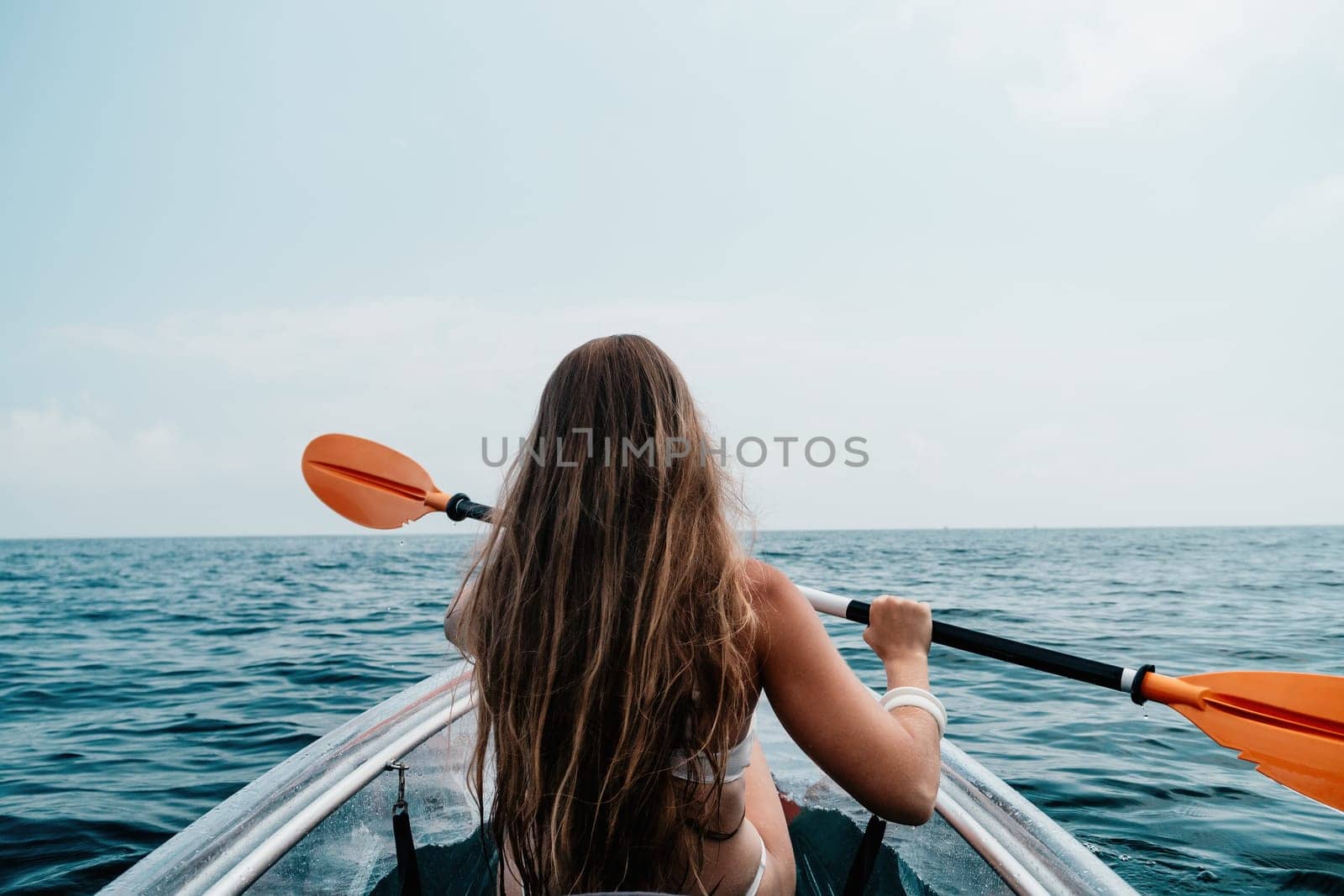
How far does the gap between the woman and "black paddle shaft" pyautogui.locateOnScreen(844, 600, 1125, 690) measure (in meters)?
0.70

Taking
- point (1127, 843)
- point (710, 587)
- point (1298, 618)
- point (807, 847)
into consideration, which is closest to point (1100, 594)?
point (1298, 618)

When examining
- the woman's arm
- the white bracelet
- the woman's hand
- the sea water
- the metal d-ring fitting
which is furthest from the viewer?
the sea water

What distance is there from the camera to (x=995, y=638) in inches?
82.3

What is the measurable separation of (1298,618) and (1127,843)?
802 cm

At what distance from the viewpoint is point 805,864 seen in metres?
2.31

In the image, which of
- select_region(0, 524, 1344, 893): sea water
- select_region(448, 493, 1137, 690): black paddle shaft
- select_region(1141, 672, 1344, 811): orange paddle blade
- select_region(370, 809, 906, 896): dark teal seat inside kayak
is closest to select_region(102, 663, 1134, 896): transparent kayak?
select_region(370, 809, 906, 896): dark teal seat inside kayak

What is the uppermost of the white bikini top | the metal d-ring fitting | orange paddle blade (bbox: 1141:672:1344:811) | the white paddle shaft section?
the white paddle shaft section

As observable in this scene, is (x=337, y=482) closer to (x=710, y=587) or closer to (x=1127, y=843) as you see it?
(x=710, y=587)

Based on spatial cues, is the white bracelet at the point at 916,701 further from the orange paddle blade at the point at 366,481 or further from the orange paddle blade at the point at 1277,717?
the orange paddle blade at the point at 366,481

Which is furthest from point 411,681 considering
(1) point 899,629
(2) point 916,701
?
(2) point 916,701

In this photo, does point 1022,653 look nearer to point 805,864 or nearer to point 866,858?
point 866,858

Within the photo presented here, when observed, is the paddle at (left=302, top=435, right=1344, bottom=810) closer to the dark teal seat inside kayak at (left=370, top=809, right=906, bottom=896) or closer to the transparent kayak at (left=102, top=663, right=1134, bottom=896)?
the transparent kayak at (left=102, top=663, right=1134, bottom=896)

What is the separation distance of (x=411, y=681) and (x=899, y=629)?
15.6ft

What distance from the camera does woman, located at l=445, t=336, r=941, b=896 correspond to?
4.09ft
